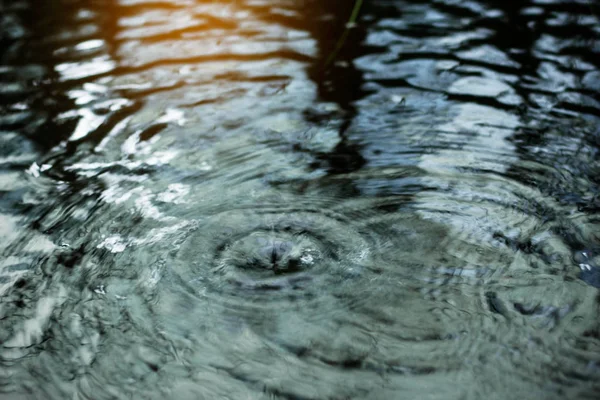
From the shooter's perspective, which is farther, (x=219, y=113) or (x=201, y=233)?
(x=219, y=113)

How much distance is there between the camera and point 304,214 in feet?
8.10

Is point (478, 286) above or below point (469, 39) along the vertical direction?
above

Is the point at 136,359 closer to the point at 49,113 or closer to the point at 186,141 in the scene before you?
the point at 186,141

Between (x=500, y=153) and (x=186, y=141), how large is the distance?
1.41 meters

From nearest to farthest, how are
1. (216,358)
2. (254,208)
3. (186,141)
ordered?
(216,358), (254,208), (186,141)

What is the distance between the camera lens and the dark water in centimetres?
183

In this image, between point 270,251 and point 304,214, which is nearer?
point 270,251

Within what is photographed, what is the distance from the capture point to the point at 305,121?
3.22 meters

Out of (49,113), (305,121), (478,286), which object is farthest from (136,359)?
(49,113)

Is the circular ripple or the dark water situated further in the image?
the circular ripple

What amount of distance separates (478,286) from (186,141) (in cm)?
156

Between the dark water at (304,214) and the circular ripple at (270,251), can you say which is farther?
the circular ripple at (270,251)

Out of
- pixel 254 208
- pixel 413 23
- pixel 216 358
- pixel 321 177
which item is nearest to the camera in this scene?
pixel 216 358

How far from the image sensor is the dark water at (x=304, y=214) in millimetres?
1830
